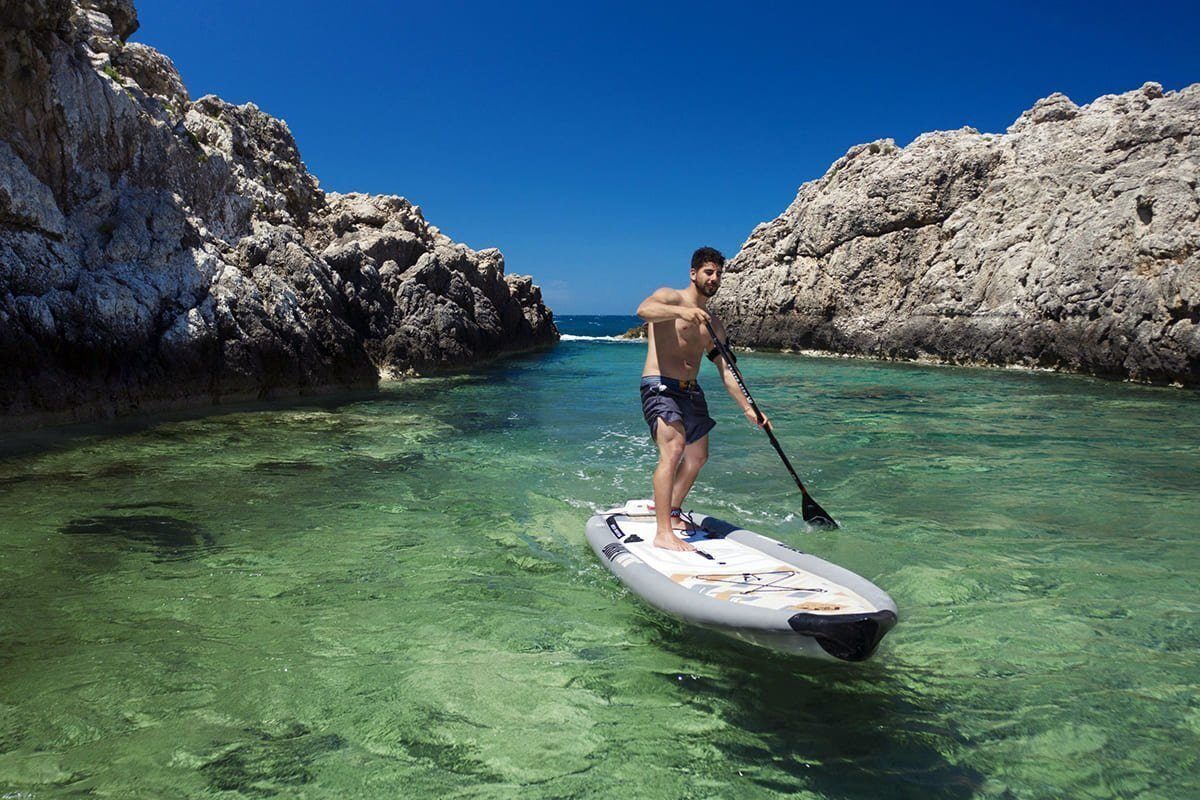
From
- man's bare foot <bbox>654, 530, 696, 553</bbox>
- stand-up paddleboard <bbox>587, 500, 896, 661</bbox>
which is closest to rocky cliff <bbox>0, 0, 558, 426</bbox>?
stand-up paddleboard <bbox>587, 500, 896, 661</bbox>

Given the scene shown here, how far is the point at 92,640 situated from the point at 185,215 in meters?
15.3

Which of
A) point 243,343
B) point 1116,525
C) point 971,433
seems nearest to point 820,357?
point 971,433


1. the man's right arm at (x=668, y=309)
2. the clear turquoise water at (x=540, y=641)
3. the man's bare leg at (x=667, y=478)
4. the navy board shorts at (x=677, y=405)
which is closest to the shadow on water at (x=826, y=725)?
the clear turquoise water at (x=540, y=641)

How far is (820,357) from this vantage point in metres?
40.0

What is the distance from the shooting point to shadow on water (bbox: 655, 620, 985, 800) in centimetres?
320

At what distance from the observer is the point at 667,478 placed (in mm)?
5910

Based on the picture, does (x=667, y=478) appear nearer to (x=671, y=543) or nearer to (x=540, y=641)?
(x=671, y=543)

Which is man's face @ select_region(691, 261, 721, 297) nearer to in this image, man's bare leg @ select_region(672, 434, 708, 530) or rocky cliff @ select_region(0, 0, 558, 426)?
man's bare leg @ select_region(672, 434, 708, 530)

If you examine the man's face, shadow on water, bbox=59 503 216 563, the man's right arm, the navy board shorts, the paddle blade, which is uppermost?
the man's face

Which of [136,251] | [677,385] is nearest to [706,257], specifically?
[677,385]

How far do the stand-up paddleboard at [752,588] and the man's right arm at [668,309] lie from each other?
6.03ft

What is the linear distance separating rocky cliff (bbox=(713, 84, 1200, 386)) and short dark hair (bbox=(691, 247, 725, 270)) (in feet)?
70.1

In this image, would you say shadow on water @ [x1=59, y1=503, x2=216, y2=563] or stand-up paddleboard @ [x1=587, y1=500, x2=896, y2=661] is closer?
stand-up paddleboard @ [x1=587, y1=500, x2=896, y2=661]

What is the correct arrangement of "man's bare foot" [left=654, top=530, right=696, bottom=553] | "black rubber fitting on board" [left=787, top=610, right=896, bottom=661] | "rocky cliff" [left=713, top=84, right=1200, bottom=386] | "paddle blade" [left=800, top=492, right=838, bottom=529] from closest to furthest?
1. "black rubber fitting on board" [left=787, top=610, right=896, bottom=661]
2. "man's bare foot" [left=654, top=530, right=696, bottom=553]
3. "paddle blade" [left=800, top=492, right=838, bottom=529]
4. "rocky cliff" [left=713, top=84, right=1200, bottom=386]
